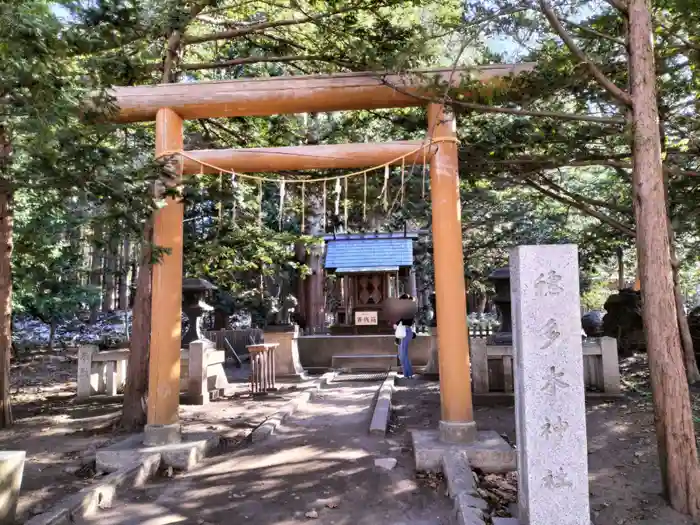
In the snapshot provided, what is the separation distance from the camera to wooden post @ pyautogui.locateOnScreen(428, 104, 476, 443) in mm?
5969

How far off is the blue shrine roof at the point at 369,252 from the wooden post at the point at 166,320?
994cm

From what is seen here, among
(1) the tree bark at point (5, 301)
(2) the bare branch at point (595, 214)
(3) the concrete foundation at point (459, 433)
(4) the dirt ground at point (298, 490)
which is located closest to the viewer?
(4) the dirt ground at point (298, 490)

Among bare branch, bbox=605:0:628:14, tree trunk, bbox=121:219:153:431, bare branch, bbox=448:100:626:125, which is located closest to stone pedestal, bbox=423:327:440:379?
tree trunk, bbox=121:219:153:431

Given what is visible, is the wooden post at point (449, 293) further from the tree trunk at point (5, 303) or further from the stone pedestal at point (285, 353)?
the stone pedestal at point (285, 353)

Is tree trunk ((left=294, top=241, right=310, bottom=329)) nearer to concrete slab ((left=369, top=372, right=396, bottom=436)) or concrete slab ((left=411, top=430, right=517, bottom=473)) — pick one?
concrete slab ((left=369, top=372, right=396, bottom=436))

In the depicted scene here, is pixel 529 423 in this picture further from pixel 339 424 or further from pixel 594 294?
pixel 594 294

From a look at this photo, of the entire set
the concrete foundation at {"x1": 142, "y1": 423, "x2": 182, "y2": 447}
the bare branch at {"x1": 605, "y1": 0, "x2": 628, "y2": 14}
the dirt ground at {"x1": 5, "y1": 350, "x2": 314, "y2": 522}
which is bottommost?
the dirt ground at {"x1": 5, "y1": 350, "x2": 314, "y2": 522}

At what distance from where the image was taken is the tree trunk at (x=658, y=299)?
14.3ft

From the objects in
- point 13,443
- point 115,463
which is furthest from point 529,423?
point 13,443

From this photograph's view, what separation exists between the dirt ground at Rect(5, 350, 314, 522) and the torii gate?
1074 mm

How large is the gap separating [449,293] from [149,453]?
13.3 feet

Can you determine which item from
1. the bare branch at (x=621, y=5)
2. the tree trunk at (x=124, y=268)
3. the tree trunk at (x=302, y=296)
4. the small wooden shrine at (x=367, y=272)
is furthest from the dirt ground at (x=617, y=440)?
the tree trunk at (x=302, y=296)

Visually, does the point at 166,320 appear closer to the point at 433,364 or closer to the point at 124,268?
the point at 433,364

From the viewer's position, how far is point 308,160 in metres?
6.59
